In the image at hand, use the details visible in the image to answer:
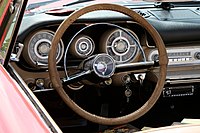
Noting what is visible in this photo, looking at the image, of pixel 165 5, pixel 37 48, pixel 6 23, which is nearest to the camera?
pixel 6 23

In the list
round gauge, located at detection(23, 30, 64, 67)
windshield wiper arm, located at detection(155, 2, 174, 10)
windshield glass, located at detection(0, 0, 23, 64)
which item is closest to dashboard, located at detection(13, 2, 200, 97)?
round gauge, located at detection(23, 30, 64, 67)

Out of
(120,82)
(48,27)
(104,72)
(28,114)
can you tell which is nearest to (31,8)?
(48,27)

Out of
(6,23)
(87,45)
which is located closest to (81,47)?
(87,45)

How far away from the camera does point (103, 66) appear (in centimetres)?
250

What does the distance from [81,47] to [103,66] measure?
0.39m

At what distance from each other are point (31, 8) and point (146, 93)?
116cm

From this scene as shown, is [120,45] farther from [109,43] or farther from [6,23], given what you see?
[6,23]

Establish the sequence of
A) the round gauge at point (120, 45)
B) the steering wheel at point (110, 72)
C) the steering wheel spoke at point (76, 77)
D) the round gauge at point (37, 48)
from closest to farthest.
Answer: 1. the steering wheel at point (110, 72)
2. the steering wheel spoke at point (76, 77)
3. the round gauge at point (37, 48)
4. the round gauge at point (120, 45)

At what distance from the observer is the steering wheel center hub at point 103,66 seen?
250 cm

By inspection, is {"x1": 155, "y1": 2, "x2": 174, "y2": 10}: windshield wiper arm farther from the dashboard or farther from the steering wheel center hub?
the steering wheel center hub

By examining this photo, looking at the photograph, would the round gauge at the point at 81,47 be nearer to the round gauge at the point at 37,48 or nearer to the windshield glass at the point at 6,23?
the round gauge at the point at 37,48

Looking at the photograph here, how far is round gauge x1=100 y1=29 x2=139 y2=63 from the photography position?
2.85m

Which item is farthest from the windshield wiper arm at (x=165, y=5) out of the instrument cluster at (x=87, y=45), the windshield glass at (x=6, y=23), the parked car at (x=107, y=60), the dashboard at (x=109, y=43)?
the windshield glass at (x=6, y=23)

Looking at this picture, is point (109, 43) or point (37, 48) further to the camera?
point (109, 43)
